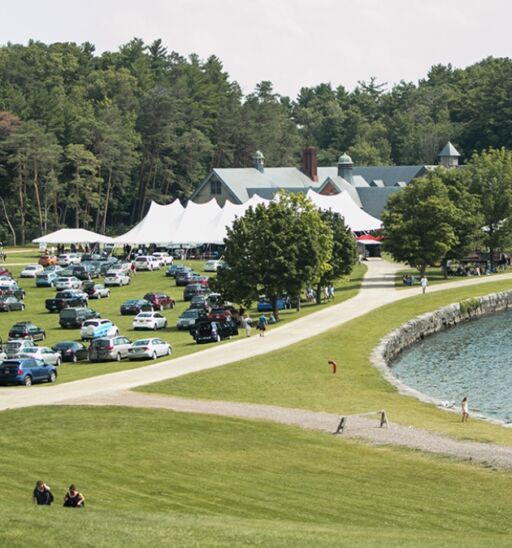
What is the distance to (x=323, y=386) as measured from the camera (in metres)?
54.4

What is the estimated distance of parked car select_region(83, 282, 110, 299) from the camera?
92312 mm

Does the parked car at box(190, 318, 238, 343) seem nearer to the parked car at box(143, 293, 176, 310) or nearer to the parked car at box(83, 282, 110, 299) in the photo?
the parked car at box(143, 293, 176, 310)

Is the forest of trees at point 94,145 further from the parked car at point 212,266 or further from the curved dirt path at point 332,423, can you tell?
the curved dirt path at point 332,423

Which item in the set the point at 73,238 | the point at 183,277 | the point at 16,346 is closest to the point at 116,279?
the point at 183,277

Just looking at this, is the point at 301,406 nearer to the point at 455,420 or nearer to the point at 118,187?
the point at 455,420

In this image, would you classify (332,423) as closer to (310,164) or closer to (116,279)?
(116,279)

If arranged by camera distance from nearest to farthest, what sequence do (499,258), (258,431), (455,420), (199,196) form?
(258,431), (455,420), (499,258), (199,196)

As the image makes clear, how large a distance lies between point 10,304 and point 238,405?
4266 centimetres

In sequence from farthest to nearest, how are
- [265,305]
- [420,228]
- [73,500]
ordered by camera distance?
[420,228]
[265,305]
[73,500]

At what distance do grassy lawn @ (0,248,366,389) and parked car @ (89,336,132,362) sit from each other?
67 cm

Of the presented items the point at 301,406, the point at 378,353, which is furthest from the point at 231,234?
the point at 301,406

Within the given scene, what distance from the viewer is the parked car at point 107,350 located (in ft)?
205

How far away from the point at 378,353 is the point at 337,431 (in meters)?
26.0

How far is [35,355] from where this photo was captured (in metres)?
59.2
